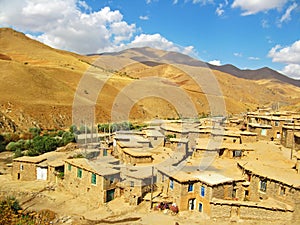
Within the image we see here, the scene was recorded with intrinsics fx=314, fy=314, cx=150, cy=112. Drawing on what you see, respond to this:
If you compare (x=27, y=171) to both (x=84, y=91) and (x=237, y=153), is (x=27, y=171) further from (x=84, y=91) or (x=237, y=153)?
(x=84, y=91)

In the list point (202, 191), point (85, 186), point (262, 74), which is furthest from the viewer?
point (262, 74)

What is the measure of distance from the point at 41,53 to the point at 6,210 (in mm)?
78387

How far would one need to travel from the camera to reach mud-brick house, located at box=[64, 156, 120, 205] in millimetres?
15922

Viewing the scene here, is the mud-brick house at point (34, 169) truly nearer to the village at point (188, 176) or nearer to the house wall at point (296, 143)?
the village at point (188, 176)

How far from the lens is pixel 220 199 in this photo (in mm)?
13602

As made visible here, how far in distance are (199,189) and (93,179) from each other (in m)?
5.61

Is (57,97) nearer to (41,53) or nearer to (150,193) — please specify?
(150,193)

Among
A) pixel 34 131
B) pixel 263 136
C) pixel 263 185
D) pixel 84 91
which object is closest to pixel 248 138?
pixel 263 136

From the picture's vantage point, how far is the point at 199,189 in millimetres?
14320

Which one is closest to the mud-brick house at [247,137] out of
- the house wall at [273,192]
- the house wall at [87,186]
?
the house wall at [273,192]

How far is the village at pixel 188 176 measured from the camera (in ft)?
43.0

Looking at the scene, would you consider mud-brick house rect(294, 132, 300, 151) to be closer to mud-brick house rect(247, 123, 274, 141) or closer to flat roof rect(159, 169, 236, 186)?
mud-brick house rect(247, 123, 274, 141)

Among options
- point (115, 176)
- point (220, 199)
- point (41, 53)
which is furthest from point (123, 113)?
point (41, 53)

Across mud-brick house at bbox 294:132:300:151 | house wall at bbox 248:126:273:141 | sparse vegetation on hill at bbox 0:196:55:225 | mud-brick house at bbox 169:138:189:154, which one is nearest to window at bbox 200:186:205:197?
sparse vegetation on hill at bbox 0:196:55:225
